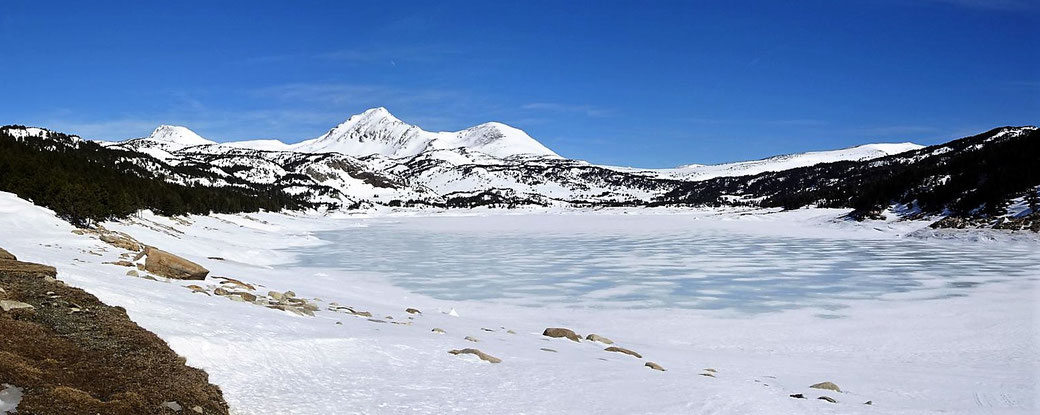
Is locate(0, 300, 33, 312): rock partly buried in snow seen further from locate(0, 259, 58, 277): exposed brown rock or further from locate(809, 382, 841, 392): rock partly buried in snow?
locate(809, 382, 841, 392): rock partly buried in snow

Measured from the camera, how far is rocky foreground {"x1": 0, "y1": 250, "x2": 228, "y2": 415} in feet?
18.9

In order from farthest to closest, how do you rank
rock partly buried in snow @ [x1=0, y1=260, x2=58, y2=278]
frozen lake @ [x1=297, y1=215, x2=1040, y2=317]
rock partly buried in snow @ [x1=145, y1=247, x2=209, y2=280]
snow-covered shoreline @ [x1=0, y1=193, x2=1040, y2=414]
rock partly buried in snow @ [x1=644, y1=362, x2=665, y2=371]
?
frozen lake @ [x1=297, y1=215, x2=1040, y2=317] < rock partly buried in snow @ [x1=145, y1=247, x2=209, y2=280] < rock partly buried in snow @ [x1=644, y1=362, x2=665, y2=371] < rock partly buried in snow @ [x1=0, y1=260, x2=58, y2=278] < snow-covered shoreline @ [x1=0, y1=193, x2=1040, y2=414]

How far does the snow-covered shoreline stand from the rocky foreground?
41 centimetres

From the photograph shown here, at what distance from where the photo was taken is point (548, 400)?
794 centimetres

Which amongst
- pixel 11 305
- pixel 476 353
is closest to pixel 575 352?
pixel 476 353

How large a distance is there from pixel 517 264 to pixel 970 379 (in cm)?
2582

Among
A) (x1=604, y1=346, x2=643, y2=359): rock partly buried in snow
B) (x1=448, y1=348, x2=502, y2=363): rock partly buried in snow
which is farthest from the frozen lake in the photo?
(x1=448, y1=348, x2=502, y2=363): rock partly buried in snow

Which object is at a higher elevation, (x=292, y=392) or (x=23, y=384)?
(x=23, y=384)

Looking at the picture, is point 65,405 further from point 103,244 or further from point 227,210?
point 227,210

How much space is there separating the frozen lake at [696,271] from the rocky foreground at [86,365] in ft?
47.4

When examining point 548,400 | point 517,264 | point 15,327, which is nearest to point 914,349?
point 548,400

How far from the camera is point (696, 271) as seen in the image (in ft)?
101

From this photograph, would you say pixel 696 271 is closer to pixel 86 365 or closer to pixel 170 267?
pixel 170 267

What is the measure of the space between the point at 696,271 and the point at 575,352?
66.9 ft
